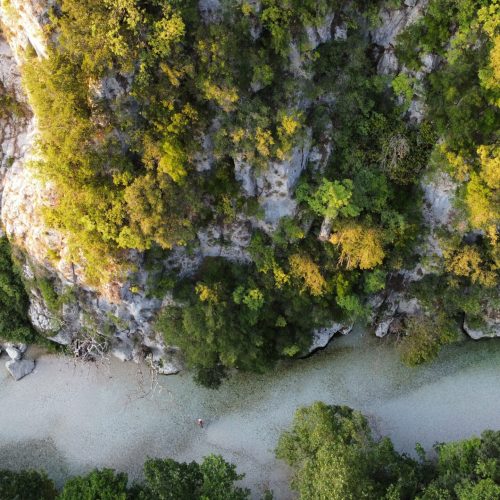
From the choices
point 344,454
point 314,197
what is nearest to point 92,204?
point 314,197

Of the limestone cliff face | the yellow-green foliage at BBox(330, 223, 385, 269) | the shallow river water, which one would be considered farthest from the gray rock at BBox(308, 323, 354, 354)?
the yellow-green foliage at BBox(330, 223, 385, 269)

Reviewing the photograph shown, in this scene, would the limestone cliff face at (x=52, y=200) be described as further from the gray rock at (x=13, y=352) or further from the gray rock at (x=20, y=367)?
the gray rock at (x=20, y=367)

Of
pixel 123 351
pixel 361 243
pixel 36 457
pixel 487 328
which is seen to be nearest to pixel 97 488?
pixel 36 457

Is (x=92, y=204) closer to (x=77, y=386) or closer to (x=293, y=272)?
(x=293, y=272)

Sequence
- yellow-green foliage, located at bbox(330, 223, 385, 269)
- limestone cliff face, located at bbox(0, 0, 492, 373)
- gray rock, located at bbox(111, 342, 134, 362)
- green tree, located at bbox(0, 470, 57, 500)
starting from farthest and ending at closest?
gray rock, located at bbox(111, 342, 134, 362)
green tree, located at bbox(0, 470, 57, 500)
yellow-green foliage, located at bbox(330, 223, 385, 269)
limestone cliff face, located at bbox(0, 0, 492, 373)

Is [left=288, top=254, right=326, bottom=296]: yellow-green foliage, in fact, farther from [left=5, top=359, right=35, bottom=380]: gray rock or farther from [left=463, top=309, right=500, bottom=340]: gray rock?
[left=5, top=359, right=35, bottom=380]: gray rock

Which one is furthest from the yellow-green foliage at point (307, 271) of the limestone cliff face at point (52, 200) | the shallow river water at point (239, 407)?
the shallow river water at point (239, 407)
